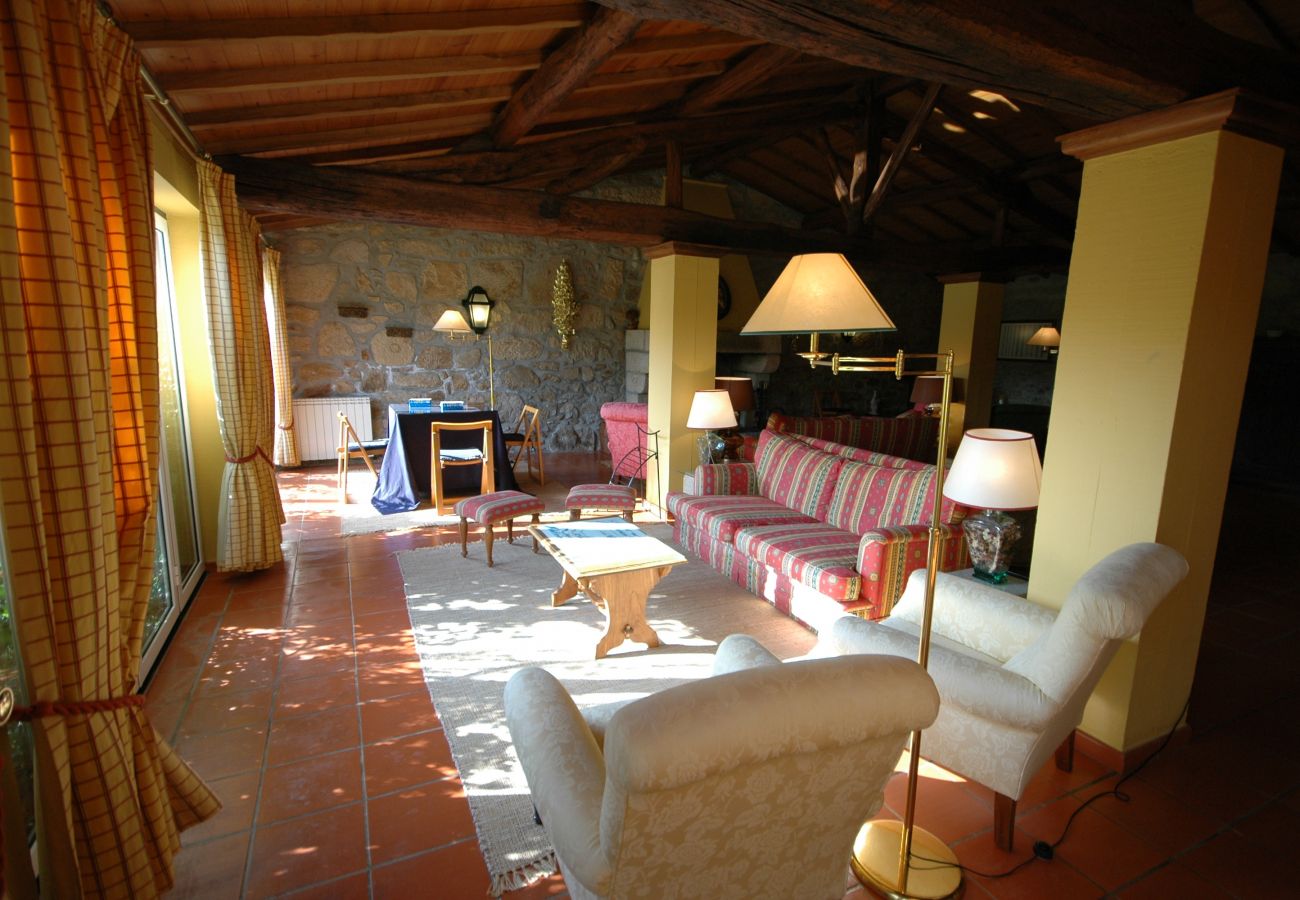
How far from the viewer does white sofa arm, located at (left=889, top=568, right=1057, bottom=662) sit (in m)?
2.15

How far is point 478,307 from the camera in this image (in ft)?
23.0

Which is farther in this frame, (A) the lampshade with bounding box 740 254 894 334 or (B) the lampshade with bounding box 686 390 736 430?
(B) the lampshade with bounding box 686 390 736 430

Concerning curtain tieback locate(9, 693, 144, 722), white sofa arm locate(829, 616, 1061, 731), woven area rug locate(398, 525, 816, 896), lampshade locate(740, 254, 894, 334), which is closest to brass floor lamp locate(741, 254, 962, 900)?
lampshade locate(740, 254, 894, 334)

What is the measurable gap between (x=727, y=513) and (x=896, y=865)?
89.9 inches

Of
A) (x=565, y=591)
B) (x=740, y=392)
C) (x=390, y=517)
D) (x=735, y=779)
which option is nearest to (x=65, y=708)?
(x=735, y=779)

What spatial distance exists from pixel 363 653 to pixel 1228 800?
325cm

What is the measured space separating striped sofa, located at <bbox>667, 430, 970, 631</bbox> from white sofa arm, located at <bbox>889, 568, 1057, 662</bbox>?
0.48 m

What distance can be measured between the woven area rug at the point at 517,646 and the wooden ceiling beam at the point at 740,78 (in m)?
3.03

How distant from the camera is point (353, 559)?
4.14m

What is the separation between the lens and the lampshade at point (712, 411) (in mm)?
4406

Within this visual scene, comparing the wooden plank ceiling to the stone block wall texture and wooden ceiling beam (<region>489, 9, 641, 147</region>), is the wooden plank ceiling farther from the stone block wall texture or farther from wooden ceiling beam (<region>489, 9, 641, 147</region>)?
the stone block wall texture

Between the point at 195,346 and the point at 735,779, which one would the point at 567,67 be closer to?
the point at 195,346

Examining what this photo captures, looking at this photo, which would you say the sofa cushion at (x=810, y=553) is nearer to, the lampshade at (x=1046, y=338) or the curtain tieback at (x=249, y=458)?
the curtain tieback at (x=249, y=458)

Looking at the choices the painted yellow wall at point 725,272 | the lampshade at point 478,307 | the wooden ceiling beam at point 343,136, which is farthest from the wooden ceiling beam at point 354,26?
the painted yellow wall at point 725,272
